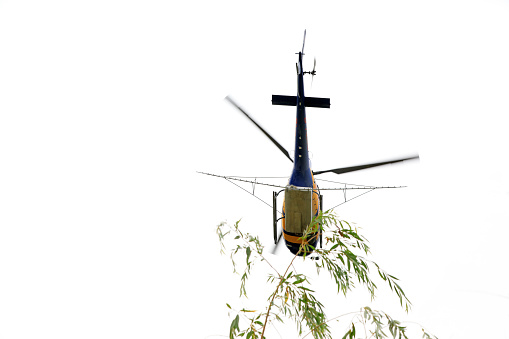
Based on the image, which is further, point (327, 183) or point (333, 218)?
point (327, 183)

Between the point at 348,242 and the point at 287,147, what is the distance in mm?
1213

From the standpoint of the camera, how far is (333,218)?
1.89 meters

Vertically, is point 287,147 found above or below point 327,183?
above

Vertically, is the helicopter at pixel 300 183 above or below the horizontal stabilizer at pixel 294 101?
below

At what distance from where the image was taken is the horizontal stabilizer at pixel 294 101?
2.70 metres

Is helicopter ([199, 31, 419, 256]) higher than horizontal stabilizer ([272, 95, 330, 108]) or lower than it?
lower

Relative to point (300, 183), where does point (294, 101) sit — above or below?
above

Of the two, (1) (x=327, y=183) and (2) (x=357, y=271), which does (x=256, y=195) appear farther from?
(2) (x=357, y=271)

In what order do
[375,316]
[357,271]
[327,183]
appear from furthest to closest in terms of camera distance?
[327,183]
[357,271]
[375,316]

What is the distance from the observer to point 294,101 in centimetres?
271

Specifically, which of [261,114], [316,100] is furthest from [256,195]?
[316,100]

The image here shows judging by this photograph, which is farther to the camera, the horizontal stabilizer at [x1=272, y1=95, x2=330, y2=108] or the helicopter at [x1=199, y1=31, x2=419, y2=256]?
the horizontal stabilizer at [x1=272, y1=95, x2=330, y2=108]

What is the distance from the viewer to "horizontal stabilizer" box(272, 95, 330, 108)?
270 cm

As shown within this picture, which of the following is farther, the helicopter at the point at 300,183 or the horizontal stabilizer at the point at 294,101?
the horizontal stabilizer at the point at 294,101
